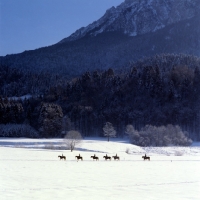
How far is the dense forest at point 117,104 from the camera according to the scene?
132375mm

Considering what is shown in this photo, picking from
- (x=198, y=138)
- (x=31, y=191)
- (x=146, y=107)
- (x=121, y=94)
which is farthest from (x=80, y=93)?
(x=31, y=191)

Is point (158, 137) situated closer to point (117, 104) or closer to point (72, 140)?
point (72, 140)

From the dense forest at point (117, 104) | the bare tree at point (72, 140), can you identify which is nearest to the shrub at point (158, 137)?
the dense forest at point (117, 104)

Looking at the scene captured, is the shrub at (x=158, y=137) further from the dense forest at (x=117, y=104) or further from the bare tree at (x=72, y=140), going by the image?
the bare tree at (x=72, y=140)

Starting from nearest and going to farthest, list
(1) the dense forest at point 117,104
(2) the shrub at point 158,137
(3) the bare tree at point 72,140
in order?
1. (3) the bare tree at point 72,140
2. (2) the shrub at point 158,137
3. (1) the dense forest at point 117,104

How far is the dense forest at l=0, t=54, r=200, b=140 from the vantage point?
434 feet

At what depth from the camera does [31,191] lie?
20.2m

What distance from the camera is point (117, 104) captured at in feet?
518

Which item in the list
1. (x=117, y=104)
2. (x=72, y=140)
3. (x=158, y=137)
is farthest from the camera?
(x=117, y=104)

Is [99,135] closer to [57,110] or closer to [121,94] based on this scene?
[57,110]

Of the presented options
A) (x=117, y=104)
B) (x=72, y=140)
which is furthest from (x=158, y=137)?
(x=117, y=104)

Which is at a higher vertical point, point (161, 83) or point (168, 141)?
point (161, 83)

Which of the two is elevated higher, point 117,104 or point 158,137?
point 117,104

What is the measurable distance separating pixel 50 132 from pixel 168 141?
4147 cm
